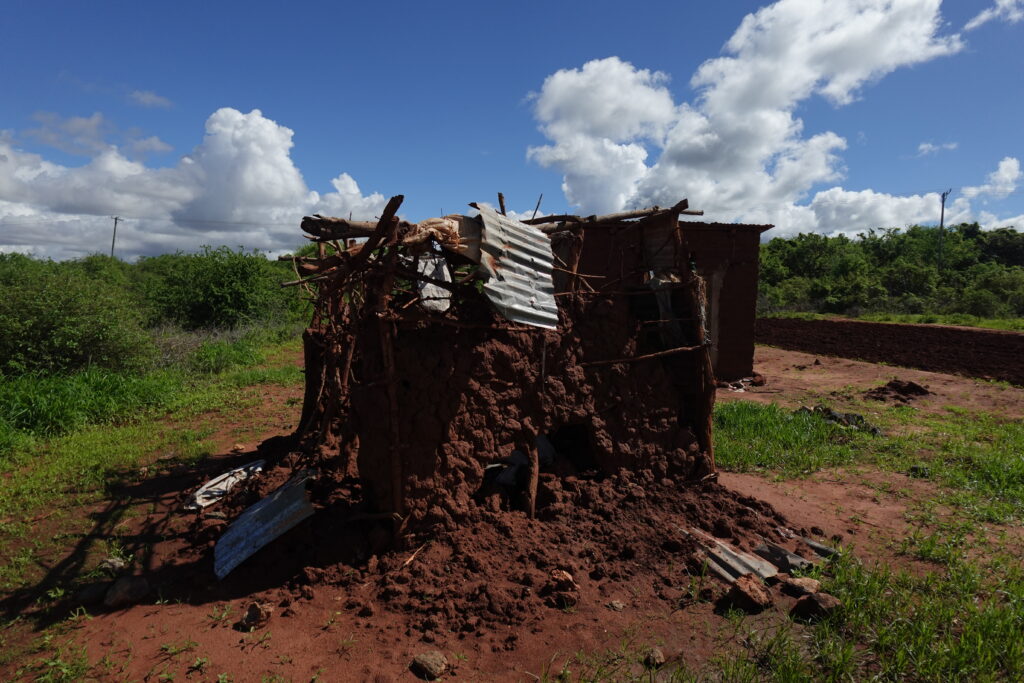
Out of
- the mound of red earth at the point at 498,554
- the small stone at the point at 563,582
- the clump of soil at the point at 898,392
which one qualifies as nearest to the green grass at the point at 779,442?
the mound of red earth at the point at 498,554

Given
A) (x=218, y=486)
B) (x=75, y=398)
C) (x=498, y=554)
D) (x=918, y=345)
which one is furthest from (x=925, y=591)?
(x=918, y=345)

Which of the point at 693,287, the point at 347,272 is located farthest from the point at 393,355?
the point at 693,287

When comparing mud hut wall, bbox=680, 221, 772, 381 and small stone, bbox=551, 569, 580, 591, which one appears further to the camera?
mud hut wall, bbox=680, 221, 772, 381

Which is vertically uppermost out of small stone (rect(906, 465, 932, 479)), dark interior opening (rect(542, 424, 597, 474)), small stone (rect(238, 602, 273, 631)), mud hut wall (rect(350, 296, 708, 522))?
mud hut wall (rect(350, 296, 708, 522))

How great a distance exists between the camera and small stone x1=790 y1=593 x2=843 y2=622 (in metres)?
3.57

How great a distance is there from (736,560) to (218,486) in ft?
16.4

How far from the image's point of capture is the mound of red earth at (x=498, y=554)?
12.2 feet

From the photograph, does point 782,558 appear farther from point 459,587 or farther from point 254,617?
point 254,617

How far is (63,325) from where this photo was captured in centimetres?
1012

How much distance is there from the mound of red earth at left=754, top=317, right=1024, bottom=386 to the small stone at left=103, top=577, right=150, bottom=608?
53.8 ft

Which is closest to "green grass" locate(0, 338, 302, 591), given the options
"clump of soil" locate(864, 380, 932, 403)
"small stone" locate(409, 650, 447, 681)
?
"small stone" locate(409, 650, 447, 681)

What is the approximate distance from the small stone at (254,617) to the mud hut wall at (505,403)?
1.02 metres

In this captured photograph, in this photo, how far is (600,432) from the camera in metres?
5.18

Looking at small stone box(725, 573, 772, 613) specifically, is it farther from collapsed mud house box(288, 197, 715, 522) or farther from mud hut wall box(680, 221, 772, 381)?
mud hut wall box(680, 221, 772, 381)
